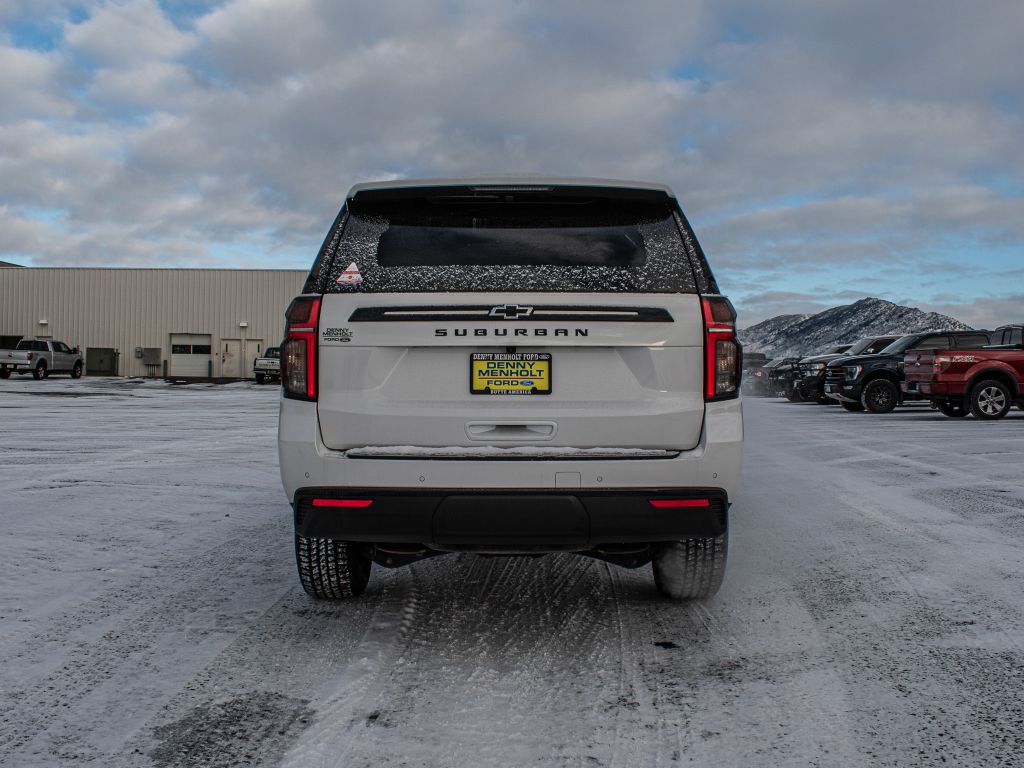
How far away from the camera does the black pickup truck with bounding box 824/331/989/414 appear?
18.3 m

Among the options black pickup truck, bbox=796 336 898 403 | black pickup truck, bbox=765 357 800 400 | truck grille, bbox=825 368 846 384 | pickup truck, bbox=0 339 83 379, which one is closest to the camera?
truck grille, bbox=825 368 846 384

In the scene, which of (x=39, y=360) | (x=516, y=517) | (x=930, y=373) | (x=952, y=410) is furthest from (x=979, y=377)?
(x=39, y=360)

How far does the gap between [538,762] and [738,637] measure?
56.5 inches

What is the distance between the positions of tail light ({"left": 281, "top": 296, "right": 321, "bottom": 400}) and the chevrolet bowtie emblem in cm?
71

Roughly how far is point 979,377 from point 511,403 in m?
14.9

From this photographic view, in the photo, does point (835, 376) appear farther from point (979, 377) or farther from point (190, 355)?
point (190, 355)

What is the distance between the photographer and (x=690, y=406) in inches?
134

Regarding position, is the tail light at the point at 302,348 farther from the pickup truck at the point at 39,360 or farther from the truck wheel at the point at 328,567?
the pickup truck at the point at 39,360

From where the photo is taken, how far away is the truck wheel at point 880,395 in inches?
731

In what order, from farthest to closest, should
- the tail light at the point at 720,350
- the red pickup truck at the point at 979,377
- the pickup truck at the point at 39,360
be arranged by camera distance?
the pickup truck at the point at 39,360, the red pickup truck at the point at 979,377, the tail light at the point at 720,350

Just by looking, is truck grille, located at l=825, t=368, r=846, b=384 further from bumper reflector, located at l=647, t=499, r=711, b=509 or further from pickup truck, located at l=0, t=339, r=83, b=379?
pickup truck, located at l=0, t=339, r=83, b=379

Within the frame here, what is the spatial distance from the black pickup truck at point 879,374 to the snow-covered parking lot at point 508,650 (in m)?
12.5

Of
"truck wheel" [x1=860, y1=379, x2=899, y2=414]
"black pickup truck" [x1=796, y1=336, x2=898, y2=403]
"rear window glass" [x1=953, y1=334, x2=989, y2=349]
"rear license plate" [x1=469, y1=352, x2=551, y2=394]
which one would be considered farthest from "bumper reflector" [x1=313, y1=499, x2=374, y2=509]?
"black pickup truck" [x1=796, y1=336, x2=898, y2=403]

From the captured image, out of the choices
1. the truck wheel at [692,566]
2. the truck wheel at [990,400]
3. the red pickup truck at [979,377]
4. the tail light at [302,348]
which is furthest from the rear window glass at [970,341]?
the tail light at [302,348]
